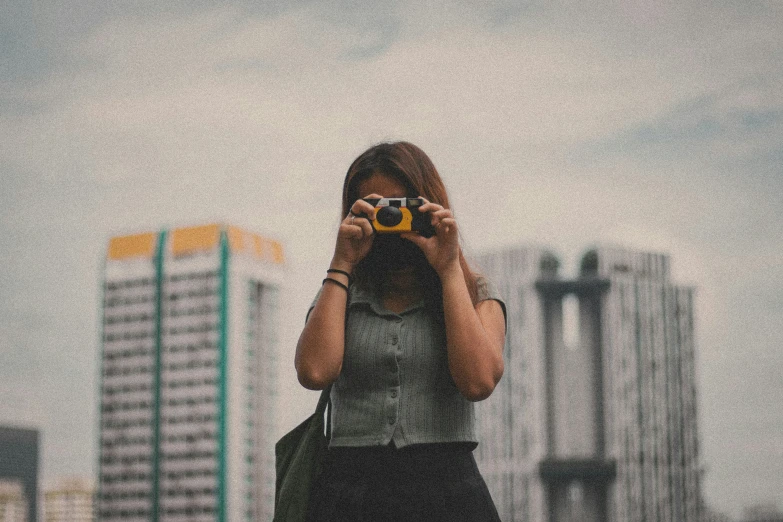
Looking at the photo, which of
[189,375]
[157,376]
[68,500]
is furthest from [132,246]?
[68,500]

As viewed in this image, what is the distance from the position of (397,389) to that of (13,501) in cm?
10245

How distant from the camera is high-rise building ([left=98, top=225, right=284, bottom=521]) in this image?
57.3 metres

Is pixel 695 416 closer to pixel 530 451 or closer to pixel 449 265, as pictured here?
pixel 530 451

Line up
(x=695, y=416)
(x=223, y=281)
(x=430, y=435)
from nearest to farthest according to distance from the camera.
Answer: (x=430, y=435) < (x=223, y=281) < (x=695, y=416)

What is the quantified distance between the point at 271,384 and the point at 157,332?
6751mm

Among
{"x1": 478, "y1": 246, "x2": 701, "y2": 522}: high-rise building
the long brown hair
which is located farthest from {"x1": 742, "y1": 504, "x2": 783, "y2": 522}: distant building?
the long brown hair

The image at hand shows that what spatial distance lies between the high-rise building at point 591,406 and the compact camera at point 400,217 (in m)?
73.5

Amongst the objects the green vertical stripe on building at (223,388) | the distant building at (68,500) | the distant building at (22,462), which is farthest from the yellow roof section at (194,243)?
→ the distant building at (22,462)

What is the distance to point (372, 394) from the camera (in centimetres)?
158

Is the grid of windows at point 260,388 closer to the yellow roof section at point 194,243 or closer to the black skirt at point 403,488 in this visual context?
the yellow roof section at point 194,243

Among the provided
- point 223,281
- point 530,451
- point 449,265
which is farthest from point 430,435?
point 530,451

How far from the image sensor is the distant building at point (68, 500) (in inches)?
3777

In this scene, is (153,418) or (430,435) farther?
(153,418)

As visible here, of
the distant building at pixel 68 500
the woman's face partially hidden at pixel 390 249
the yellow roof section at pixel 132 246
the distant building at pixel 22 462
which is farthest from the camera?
the distant building at pixel 22 462
